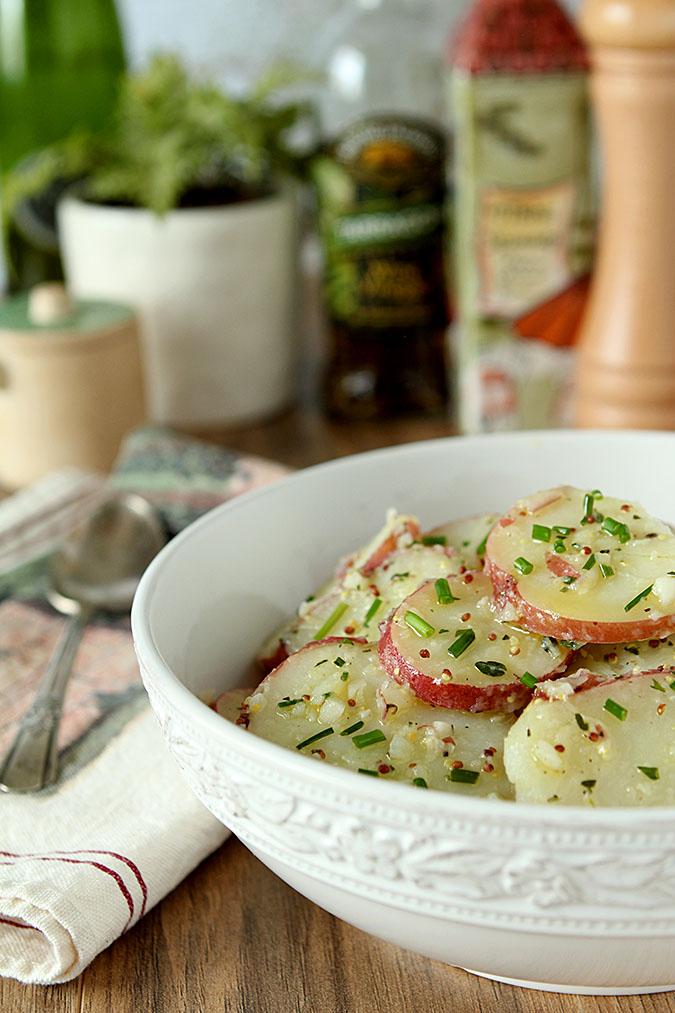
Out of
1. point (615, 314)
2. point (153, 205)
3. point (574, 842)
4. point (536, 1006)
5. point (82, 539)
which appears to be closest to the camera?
point (574, 842)

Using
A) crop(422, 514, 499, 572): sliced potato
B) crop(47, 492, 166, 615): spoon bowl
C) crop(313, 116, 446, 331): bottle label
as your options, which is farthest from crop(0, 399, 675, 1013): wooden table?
crop(313, 116, 446, 331): bottle label

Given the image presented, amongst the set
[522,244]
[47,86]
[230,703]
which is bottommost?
[230,703]

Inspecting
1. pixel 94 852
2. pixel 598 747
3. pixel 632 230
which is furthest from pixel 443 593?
pixel 632 230

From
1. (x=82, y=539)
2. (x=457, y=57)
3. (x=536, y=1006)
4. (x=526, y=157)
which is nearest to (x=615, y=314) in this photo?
(x=526, y=157)

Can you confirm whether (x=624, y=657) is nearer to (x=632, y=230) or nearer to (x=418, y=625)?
(x=418, y=625)

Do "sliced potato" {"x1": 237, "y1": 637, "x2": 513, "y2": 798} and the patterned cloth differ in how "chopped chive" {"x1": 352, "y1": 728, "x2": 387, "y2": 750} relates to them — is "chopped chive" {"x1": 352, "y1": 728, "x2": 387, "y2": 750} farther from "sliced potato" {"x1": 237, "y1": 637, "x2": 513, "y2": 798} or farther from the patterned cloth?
the patterned cloth

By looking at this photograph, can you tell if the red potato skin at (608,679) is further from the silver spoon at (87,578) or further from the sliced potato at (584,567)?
the silver spoon at (87,578)

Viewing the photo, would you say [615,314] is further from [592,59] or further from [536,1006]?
[536,1006]

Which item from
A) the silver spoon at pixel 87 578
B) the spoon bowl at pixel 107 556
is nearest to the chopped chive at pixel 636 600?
the silver spoon at pixel 87 578
